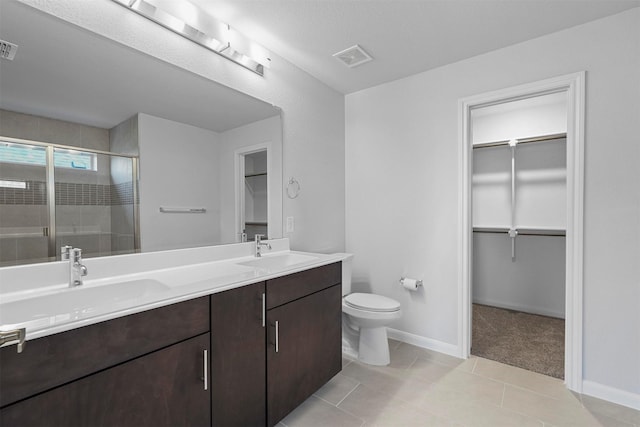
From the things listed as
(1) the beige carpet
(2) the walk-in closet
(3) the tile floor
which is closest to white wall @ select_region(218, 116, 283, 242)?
(3) the tile floor

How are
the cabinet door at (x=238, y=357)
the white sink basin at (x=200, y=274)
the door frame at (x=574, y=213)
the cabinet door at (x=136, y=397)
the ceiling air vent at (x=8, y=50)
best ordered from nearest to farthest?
1. the cabinet door at (x=136, y=397)
2. the ceiling air vent at (x=8, y=50)
3. the cabinet door at (x=238, y=357)
4. the white sink basin at (x=200, y=274)
5. the door frame at (x=574, y=213)

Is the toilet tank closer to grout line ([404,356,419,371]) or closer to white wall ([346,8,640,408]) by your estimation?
white wall ([346,8,640,408])

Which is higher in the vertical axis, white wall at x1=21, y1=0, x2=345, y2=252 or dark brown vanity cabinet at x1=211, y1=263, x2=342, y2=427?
white wall at x1=21, y1=0, x2=345, y2=252

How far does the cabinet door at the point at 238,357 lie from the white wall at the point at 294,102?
1.05 meters

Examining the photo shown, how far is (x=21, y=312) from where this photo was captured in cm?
100

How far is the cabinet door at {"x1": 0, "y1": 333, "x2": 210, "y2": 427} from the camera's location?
0.80 m

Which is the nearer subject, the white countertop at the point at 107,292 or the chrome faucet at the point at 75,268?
the white countertop at the point at 107,292

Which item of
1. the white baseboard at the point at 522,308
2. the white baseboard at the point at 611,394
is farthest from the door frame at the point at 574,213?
the white baseboard at the point at 522,308

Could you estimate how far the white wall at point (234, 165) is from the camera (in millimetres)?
1913

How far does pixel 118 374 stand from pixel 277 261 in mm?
1194

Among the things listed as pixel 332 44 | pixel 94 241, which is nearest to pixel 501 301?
pixel 332 44

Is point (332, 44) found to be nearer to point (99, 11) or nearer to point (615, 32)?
point (99, 11)

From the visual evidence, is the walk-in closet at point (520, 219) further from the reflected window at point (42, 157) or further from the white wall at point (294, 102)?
the reflected window at point (42, 157)

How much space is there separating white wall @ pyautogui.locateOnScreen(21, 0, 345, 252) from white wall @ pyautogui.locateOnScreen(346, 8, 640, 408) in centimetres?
24
